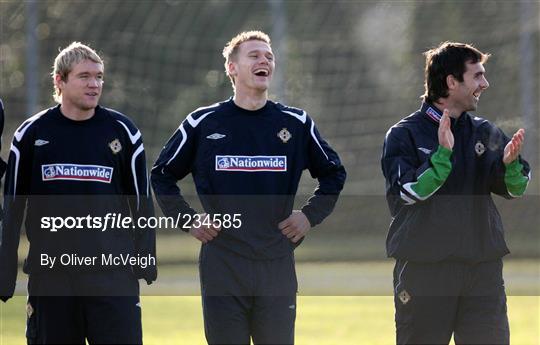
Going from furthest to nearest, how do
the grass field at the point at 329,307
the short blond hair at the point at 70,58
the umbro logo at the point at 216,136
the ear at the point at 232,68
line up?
the grass field at the point at 329,307 → the ear at the point at 232,68 → the umbro logo at the point at 216,136 → the short blond hair at the point at 70,58

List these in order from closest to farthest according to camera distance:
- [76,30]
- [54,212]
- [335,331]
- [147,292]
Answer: [54,212]
[335,331]
[147,292]
[76,30]

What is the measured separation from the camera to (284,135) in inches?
236

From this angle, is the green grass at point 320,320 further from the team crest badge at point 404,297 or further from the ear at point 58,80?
the ear at point 58,80

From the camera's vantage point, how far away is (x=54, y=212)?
222 inches

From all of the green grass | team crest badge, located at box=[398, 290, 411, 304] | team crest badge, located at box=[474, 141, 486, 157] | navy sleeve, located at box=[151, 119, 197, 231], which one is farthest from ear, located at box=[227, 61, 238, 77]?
the green grass

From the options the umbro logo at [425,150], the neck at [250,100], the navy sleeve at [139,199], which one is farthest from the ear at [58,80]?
the umbro logo at [425,150]

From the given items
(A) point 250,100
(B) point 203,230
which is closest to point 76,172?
(B) point 203,230

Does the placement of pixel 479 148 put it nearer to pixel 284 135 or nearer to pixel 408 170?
pixel 408 170

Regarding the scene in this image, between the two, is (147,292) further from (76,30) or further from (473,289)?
(473,289)

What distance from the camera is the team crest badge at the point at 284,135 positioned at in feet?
19.6

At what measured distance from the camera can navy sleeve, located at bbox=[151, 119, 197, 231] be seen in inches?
237

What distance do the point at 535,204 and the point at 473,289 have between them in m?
10.5

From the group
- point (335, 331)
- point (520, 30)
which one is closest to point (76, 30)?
point (520, 30)

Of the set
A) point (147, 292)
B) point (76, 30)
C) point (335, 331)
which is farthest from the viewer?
point (76, 30)
